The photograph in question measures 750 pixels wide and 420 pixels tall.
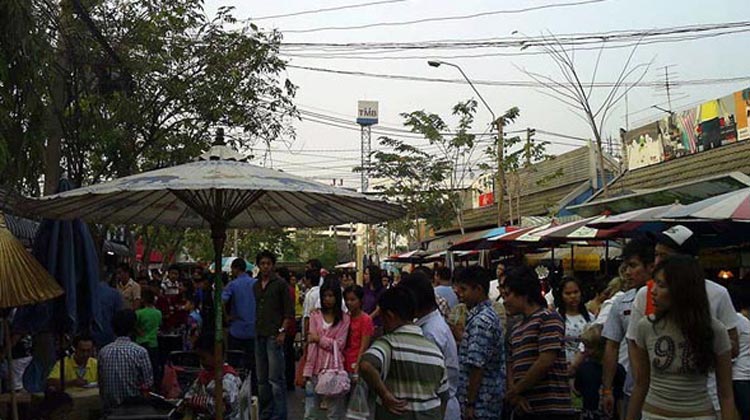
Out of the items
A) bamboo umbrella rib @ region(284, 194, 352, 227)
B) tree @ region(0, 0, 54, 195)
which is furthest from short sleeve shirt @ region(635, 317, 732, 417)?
tree @ region(0, 0, 54, 195)

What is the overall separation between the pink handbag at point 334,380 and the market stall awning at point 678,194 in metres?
7.06

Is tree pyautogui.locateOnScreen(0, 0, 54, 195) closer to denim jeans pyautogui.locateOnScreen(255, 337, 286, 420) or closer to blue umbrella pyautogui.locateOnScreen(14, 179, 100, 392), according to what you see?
blue umbrella pyautogui.locateOnScreen(14, 179, 100, 392)

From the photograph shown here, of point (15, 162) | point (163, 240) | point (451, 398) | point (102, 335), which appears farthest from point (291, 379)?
point (163, 240)

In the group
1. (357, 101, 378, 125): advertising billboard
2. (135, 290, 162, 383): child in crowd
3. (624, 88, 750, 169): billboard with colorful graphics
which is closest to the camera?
(135, 290, 162, 383): child in crowd

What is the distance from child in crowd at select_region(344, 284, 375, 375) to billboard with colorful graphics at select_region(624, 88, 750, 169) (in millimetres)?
12774

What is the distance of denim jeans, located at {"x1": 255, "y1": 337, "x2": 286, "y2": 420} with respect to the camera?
9.43 metres

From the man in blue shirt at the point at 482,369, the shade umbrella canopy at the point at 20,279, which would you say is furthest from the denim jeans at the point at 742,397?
the shade umbrella canopy at the point at 20,279

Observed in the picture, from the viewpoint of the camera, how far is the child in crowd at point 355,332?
8.13m

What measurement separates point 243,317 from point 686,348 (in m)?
6.50

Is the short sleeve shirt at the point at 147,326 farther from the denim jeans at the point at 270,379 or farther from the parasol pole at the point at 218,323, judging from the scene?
the parasol pole at the point at 218,323

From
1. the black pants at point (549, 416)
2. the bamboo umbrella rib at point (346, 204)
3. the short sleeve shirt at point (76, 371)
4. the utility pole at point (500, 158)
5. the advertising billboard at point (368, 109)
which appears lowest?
the black pants at point (549, 416)

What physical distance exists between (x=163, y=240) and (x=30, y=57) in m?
28.3

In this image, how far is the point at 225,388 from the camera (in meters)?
6.27

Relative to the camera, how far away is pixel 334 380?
782cm
